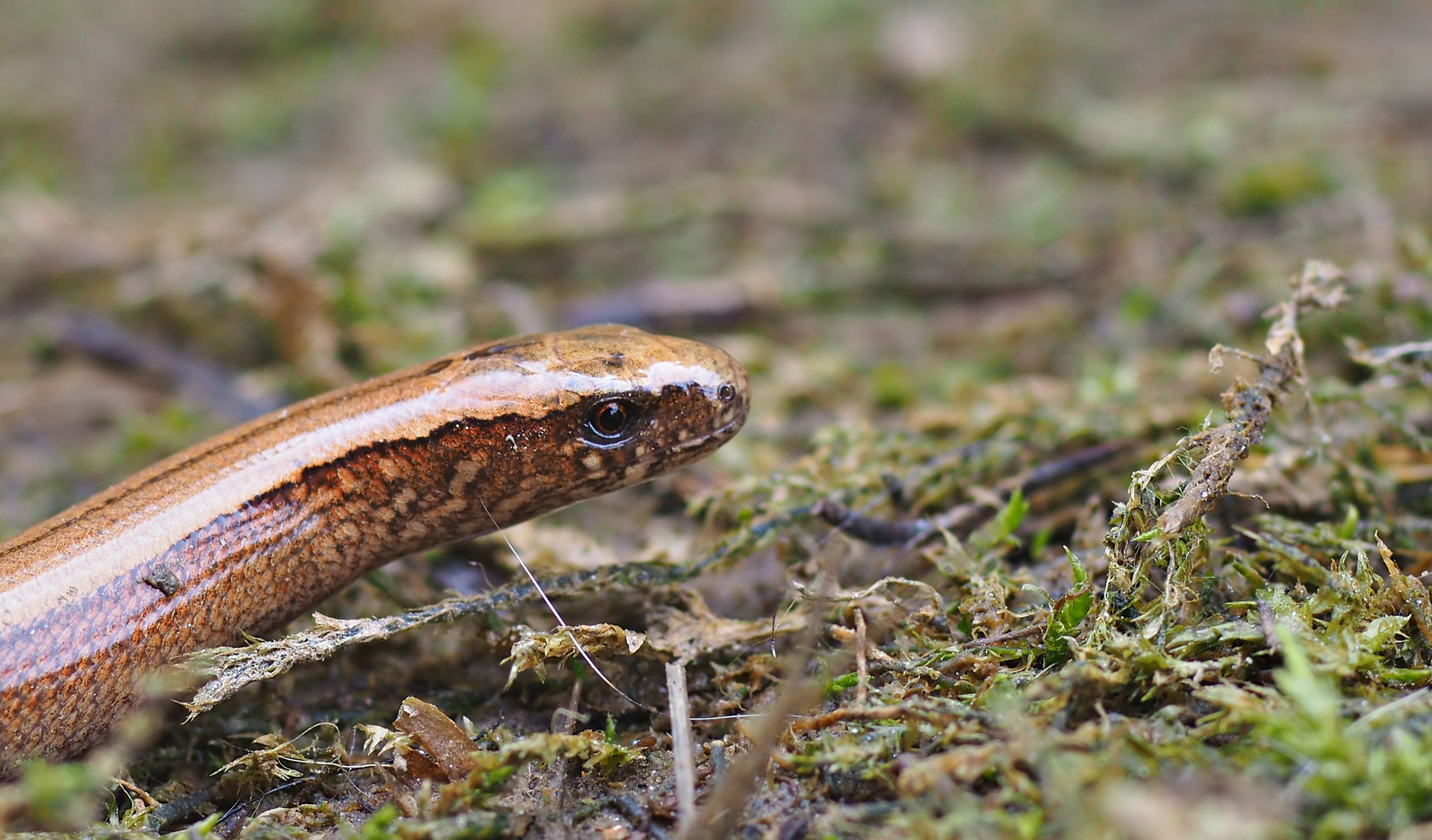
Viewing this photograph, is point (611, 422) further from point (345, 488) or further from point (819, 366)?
point (819, 366)

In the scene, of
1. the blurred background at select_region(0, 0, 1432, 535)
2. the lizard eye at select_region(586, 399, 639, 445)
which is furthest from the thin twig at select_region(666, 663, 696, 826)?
the blurred background at select_region(0, 0, 1432, 535)

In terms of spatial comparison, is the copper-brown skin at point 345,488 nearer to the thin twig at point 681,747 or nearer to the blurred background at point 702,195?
the thin twig at point 681,747

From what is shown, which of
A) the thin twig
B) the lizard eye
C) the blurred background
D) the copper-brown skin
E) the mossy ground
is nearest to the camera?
the thin twig

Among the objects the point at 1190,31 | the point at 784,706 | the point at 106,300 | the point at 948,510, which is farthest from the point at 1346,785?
the point at 1190,31

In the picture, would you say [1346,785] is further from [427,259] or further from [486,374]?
[427,259]

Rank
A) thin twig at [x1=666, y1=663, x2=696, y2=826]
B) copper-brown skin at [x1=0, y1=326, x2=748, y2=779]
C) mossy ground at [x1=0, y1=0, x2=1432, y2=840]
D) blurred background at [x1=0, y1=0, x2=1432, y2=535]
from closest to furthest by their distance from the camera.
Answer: thin twig at [x1=666, y1=663, x2=696, y2=826]
mossy ground at [x1=0, y1=0, x2=1432, y2=840]
copper-brown skin at [x1=0, y1=326, x2=748, y2=779]
blurred background at [x1=0, y1=0, x2=1432, y2=535]

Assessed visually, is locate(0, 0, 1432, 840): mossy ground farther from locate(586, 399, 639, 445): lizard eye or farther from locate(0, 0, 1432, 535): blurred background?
locate(586, 399, 639, 445): lizard eye
